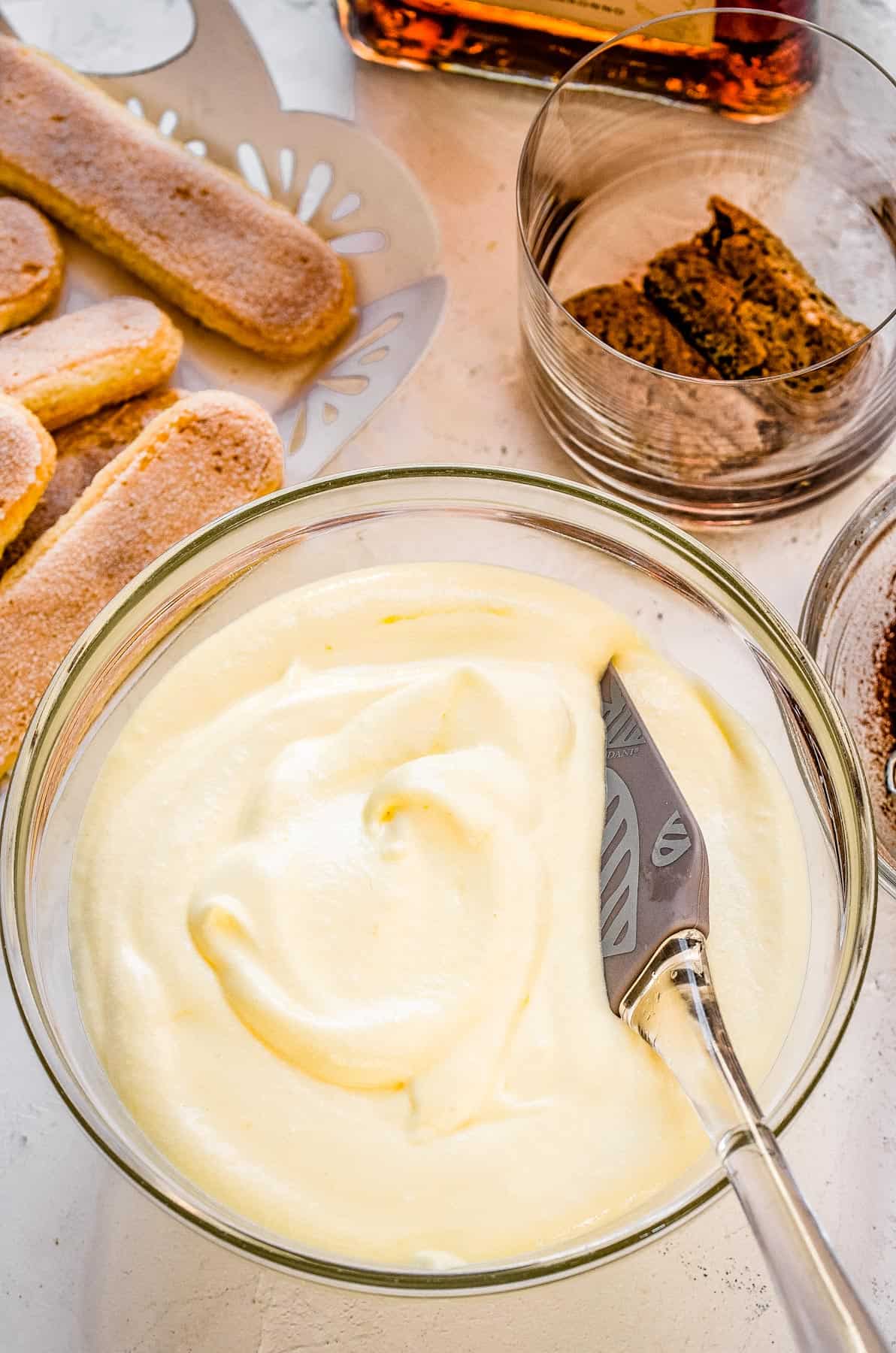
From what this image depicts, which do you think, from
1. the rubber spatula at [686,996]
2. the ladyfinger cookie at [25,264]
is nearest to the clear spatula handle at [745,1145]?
the rubber spatula at [686,996]

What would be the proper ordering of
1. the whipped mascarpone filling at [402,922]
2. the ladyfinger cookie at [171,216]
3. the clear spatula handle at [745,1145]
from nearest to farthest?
the clear spatula handle at [745,1145]
the whipped mascarpone filling at [402,922]
the ladyfinger cookie at [171,216]

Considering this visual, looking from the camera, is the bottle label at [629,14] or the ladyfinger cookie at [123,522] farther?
the bottle label at [629,14]

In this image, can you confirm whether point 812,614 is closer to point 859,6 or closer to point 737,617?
point 737,617

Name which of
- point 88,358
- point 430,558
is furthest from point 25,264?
point 430,558

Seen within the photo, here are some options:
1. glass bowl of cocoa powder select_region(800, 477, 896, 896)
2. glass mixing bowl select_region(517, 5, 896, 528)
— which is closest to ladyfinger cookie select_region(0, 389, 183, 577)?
glass mixing bowl select_region(517, 5, 896, 528)

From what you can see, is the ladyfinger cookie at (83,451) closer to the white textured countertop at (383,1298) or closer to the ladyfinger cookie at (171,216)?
the ladyfinger cookie at (171,216)

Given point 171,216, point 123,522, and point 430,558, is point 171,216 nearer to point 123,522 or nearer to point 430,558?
point 123,522
